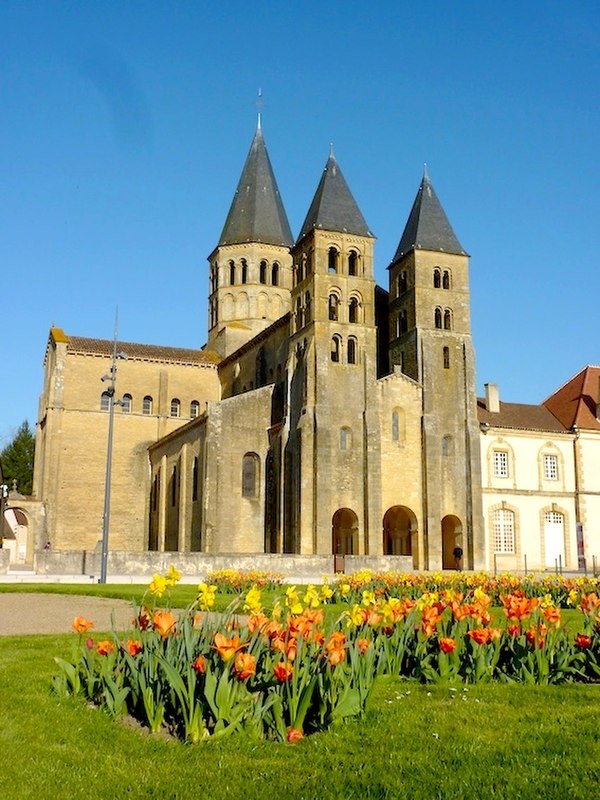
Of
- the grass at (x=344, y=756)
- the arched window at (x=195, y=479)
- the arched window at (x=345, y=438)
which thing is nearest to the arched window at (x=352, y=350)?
the arched window at (x=345, y=438)

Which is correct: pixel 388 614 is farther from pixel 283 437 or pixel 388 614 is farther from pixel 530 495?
pixel 530 495

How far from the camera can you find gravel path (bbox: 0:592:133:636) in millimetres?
14547

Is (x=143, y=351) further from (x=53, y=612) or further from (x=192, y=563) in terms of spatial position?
(x=53, y=612)

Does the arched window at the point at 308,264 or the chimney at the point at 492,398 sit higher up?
the arched window at the point at 308,264

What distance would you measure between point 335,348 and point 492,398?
11.7 m

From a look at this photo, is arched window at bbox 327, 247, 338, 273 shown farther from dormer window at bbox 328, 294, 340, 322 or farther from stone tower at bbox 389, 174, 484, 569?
stone tower at bbox 389, 174, 484, 569

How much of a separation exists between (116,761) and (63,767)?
388mm

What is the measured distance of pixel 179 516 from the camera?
50594mm

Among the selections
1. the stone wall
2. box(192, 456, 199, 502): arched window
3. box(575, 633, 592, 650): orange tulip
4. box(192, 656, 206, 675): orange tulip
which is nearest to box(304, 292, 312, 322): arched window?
box(192, 456, 199, 502): arched window

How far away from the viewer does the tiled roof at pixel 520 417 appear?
51.2 m

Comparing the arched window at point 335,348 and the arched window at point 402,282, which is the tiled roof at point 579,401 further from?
the arched window at point 335,348

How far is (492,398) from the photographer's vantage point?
5284 centimetres

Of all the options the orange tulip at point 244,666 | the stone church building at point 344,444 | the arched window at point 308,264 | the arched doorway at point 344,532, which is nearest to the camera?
the orange tulip at point 244,666

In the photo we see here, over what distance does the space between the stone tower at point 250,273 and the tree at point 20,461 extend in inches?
1341
